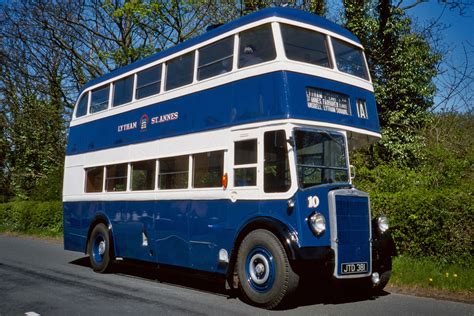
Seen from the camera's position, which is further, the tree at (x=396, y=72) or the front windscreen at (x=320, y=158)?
the tree at (x=396, y=72)

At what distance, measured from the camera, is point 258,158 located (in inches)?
276

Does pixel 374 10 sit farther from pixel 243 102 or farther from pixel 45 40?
pixel 45 40

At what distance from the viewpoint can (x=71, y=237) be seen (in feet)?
38.2

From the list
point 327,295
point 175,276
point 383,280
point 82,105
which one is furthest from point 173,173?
point 82,105

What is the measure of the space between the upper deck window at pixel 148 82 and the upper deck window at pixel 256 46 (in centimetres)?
247

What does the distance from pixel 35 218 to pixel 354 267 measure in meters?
19.6

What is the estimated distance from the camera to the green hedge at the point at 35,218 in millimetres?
21406

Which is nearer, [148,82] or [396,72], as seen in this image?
[148,82]

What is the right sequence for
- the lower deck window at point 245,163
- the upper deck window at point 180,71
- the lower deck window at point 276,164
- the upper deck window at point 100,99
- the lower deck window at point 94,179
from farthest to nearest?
1. the upper deck window at point 100,99
2. the lower deck window at point 94,179
3. the upper deck window at point 180,71
4. the lower deck window at point 245,163
5. the lower deck window at point 276,164

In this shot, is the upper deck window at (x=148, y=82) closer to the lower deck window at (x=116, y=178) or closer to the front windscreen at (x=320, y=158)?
the lower deck window at (x=116, y=178)

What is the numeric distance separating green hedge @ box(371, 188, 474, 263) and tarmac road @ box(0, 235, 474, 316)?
1551 millimetres

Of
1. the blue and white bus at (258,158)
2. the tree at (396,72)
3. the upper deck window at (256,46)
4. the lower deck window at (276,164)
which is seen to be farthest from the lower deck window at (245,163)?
the tree at (396,72)

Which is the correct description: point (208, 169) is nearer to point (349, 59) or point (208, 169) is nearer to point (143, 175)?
point (143, 175)

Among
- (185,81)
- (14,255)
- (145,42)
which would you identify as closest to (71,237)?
(14,255)
